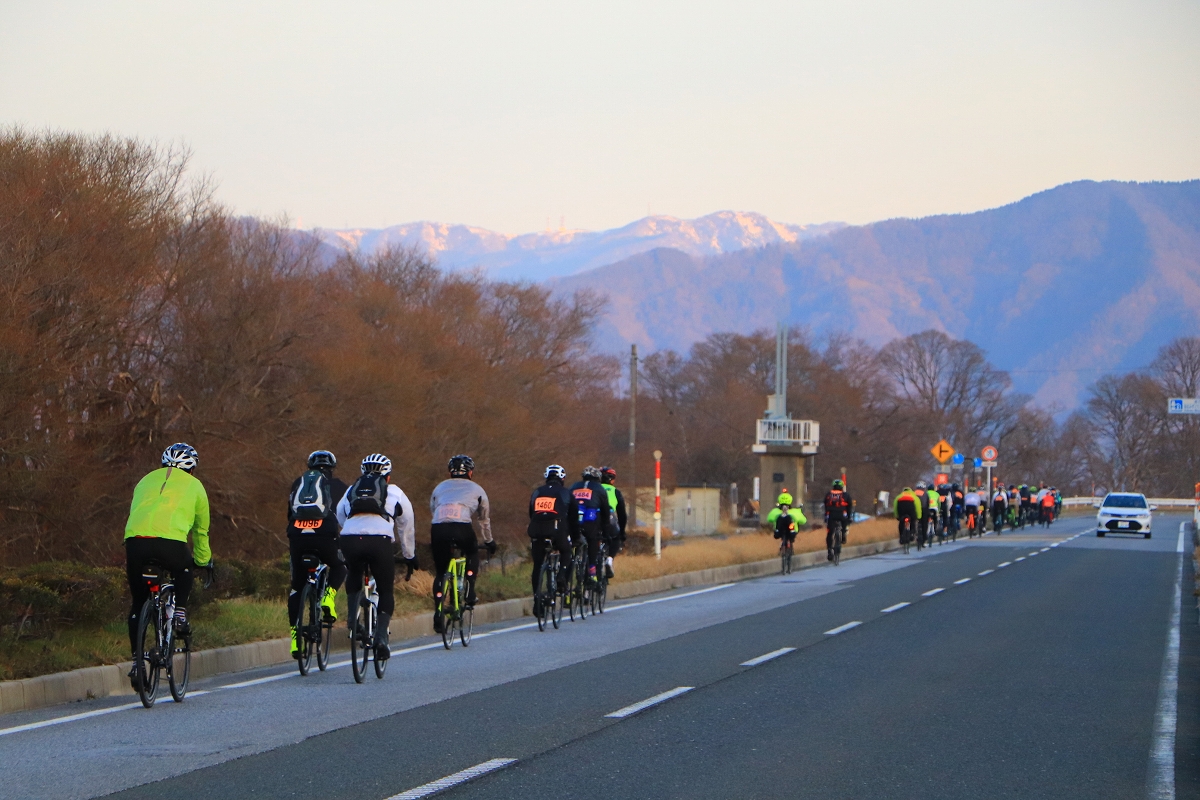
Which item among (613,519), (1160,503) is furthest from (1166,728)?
(1160,503)

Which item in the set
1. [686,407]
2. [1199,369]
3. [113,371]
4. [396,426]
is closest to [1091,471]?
[1199,369]

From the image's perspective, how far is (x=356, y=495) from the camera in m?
12.2

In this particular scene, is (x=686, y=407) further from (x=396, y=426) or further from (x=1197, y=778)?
(x=1197, y=778)

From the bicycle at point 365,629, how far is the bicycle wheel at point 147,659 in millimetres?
1866

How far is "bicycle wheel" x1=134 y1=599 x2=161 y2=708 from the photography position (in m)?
10.0

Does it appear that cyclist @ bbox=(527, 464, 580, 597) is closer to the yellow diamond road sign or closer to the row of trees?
the row of trees

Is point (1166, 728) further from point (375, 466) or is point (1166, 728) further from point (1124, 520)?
point (1124, 520)

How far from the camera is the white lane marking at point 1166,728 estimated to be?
25.7 feet

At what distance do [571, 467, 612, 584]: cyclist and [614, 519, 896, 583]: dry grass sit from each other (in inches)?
179

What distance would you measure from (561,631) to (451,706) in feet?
21.1

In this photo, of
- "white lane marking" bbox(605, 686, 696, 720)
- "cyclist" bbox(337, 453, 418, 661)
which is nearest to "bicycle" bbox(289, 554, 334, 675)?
"cyclist" bbox(337, 453, 418, 661)

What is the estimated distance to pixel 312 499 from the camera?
463 inches

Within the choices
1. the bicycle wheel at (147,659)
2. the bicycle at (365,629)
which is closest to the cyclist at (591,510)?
the bicycle at (365,629)

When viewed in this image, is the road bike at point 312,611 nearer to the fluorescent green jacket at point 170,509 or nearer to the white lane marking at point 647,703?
the fluorescent green jacket at point 170,509
